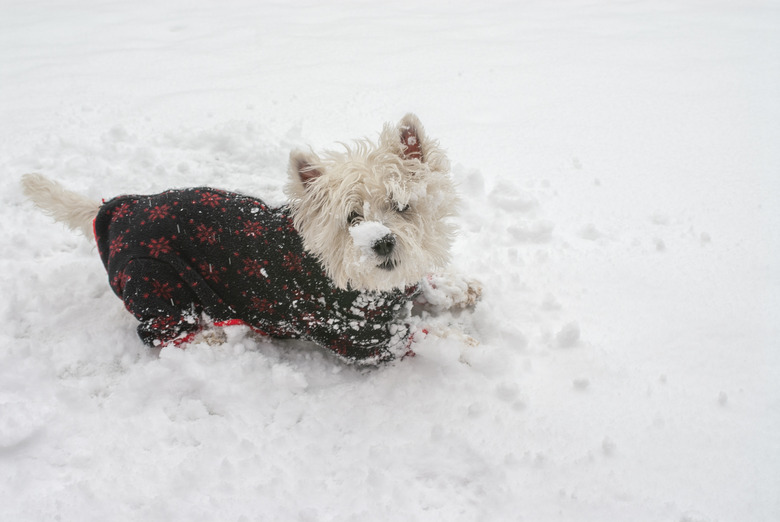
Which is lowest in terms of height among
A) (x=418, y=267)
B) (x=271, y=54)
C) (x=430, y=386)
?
(x=430, y=386)

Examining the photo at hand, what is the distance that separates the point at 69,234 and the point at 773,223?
17.1 ft

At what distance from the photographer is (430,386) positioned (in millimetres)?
2451

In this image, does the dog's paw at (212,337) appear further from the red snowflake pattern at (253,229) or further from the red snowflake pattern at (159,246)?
the red snowflake pattern at (253,229)

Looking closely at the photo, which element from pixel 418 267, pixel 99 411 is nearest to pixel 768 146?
pixel 418 267

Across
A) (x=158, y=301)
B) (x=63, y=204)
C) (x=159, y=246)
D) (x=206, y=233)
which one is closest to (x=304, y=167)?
(x=206, y=233)

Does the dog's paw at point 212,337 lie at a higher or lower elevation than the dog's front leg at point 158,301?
lower

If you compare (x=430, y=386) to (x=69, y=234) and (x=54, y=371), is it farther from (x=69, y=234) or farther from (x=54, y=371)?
(x=69, y=234)

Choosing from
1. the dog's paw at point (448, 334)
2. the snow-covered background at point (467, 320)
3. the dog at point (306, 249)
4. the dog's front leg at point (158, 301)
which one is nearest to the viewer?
the snow-covered background at point (467, 320)

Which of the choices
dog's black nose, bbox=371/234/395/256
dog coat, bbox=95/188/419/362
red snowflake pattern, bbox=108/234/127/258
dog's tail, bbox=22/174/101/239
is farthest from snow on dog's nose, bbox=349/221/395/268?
dog's tail, bbox=22/174/101/239

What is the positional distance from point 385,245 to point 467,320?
43.2 inches

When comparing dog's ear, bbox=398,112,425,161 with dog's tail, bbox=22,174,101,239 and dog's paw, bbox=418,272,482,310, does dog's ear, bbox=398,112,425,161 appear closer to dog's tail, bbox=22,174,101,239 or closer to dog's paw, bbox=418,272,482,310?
dog's paw, bbox=418,272,482,310

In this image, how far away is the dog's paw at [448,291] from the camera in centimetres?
289

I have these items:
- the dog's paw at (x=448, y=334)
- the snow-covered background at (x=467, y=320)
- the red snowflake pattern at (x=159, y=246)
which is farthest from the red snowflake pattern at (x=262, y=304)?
the dog's paw at (x=448, y=334)

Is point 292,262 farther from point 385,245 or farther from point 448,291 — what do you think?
point 448,291
